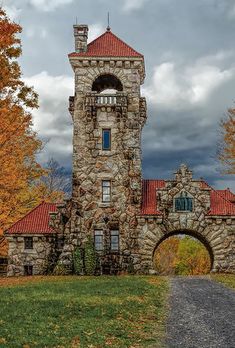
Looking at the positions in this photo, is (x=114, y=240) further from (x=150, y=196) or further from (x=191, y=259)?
(x=191, y=259)

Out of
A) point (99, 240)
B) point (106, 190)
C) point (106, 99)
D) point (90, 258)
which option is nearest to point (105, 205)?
point (106, 190)

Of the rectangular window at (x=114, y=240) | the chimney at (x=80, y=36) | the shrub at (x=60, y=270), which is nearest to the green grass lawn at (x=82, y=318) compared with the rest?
the shrub at (x=60, y=270)

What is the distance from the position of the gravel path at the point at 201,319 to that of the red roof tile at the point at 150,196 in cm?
1253

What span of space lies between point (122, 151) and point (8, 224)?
33.5ft

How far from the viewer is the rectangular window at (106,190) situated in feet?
116

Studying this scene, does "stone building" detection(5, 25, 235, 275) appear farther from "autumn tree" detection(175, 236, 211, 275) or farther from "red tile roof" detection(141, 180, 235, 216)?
"autumn tree" detection(175, 236, 211, 275)

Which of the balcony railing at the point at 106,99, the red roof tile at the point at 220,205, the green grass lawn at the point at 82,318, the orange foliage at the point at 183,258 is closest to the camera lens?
the green grass lawn at the point at 82,318

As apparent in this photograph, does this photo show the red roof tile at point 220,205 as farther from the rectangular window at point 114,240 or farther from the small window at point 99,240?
the small window at point 99,240

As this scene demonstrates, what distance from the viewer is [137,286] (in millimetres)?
22906

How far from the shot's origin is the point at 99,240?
34.9 meters

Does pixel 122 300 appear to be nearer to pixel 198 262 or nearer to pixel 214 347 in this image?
pixel 214 347

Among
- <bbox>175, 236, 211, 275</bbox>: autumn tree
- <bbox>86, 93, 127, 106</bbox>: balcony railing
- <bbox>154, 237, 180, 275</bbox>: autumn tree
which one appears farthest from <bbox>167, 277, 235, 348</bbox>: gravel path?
<bbox>154, 237, 180, 275</bbox>: autumn tree

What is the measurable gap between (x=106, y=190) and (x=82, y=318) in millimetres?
21904

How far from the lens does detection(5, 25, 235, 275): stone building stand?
114ft
